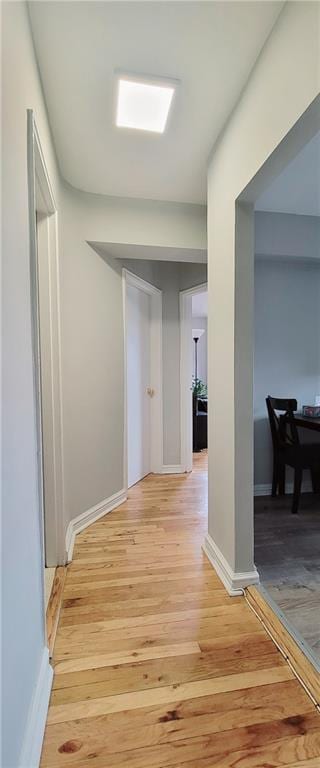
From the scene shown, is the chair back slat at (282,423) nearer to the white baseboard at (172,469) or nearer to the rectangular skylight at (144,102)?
the white baseboard at (172,469)

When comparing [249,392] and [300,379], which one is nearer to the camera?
[249,392]

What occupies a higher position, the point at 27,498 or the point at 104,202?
the point at 104,202

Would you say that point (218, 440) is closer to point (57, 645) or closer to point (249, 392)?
point (249, 392)

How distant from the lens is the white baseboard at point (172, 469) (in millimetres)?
3713

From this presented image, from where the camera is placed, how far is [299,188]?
2.33 meters

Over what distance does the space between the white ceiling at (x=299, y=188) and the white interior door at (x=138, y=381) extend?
1372 mm

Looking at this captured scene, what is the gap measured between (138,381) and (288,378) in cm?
147

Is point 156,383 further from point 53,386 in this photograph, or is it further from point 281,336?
point 53,386

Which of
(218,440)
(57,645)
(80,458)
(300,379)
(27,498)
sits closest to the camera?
(27,498)

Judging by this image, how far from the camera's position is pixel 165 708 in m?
1.16

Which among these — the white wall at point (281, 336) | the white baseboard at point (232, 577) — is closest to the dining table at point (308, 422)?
the white wall at point (281, 336)

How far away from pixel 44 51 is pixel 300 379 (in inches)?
115

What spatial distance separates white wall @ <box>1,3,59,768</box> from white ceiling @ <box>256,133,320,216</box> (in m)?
1.45

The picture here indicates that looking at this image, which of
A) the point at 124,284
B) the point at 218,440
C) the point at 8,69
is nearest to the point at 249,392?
the point at 218,440
